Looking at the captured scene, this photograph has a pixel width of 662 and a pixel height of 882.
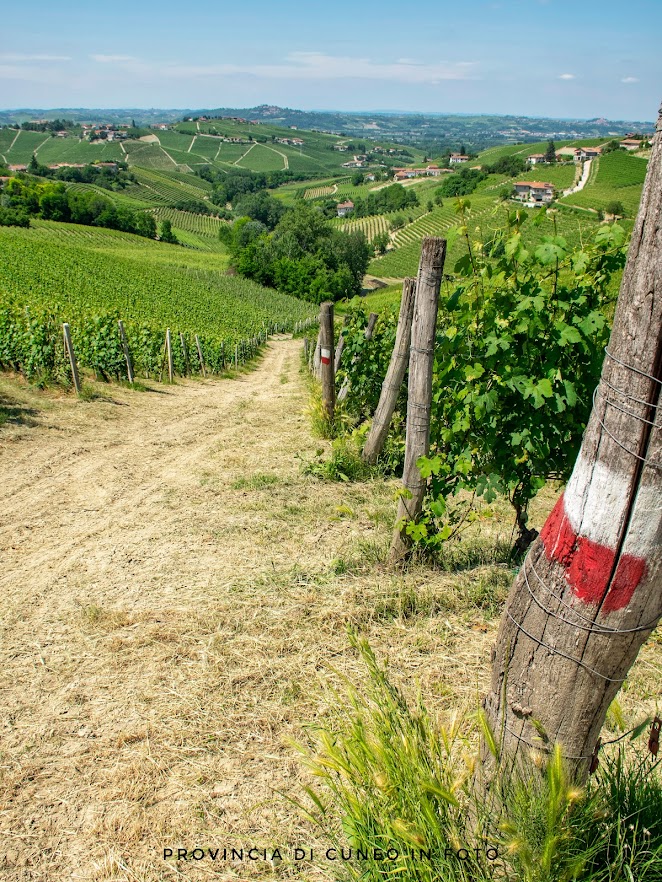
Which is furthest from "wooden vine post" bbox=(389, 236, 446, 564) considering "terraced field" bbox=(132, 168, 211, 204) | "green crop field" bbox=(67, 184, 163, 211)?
"terraced field" bbox=(132, 168, 211, 204)

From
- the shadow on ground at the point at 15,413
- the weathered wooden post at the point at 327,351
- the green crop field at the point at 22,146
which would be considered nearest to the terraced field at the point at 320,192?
the green crop field at the point at 22,146

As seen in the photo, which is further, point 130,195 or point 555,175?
point 130,195

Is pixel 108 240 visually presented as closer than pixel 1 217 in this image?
No

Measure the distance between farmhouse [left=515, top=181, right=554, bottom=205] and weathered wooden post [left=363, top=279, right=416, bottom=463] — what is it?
78.9 metres

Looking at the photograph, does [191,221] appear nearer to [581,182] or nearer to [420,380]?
[581,182]

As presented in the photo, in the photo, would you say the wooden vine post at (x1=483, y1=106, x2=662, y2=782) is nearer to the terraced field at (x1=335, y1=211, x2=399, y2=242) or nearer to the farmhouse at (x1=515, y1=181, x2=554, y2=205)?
the farmhouse at (x1=515, y1=181, x2=554, y2=205)

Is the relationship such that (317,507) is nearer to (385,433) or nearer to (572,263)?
(385,433)

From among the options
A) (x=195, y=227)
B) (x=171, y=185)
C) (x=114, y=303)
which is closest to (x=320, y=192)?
(x=171, y=185)

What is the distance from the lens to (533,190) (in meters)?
83.4

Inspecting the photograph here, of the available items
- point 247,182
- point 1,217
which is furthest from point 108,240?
point 247,182

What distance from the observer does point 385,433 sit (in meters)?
5.96

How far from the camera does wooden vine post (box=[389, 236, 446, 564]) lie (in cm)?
339

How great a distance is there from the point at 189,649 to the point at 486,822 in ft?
6.86

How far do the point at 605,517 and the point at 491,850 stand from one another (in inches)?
44.6
